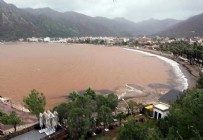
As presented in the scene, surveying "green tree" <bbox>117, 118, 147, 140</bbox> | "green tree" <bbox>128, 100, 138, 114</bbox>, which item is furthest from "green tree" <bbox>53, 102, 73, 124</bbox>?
"green tree" <bbox>128, 100, 138, 114</bbox>

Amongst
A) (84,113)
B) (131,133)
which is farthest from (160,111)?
(131,133)

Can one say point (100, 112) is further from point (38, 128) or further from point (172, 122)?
point (172, 122)

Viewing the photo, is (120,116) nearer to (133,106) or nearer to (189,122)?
(133,106)

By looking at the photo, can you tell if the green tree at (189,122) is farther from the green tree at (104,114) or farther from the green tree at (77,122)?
the green tree at (104,114)

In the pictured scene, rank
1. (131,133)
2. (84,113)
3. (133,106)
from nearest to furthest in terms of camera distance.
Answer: (131,133), (84,113), (133,106)

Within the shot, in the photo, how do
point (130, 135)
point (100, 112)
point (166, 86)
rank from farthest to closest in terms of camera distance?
point (166, 86) < point (100, 112) < point (130, 135)

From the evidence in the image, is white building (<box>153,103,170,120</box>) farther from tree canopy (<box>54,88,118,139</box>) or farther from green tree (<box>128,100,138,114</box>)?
tree canopy (<box>54,88,118,139</box>)

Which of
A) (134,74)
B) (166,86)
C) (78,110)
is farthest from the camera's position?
(134,74)

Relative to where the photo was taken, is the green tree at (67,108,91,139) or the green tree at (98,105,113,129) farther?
the green tree at (98,105,113,129)

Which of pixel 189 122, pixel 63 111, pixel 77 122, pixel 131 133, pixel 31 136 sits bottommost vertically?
pixel 31 136

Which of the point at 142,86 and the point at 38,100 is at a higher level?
the point at 38,100

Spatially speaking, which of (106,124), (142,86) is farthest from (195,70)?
(106,124)
